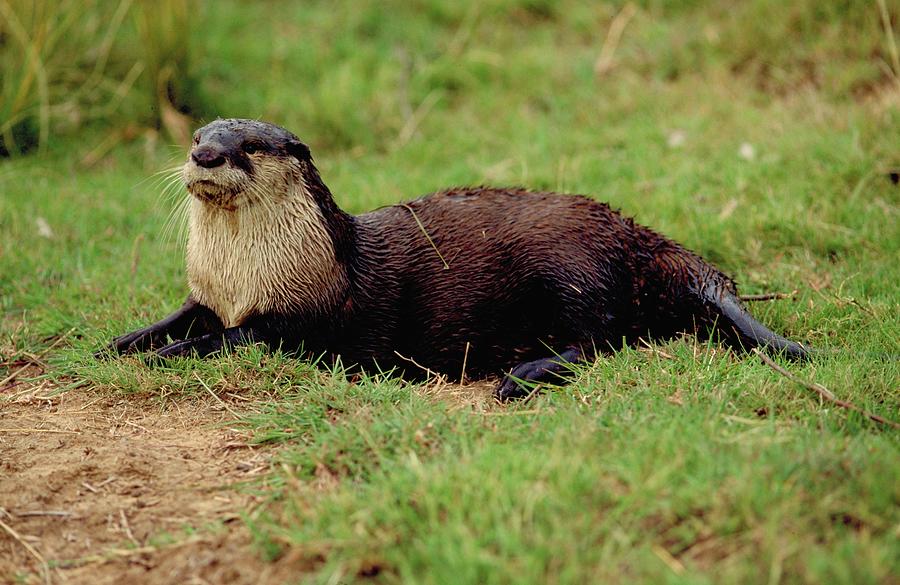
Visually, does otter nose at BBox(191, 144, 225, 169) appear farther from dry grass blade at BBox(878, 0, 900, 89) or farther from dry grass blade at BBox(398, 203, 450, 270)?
dry grass blade at BBox(878, 0, 900, 89)

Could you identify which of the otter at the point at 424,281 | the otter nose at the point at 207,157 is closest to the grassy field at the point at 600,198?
the otter at the point at 424,281

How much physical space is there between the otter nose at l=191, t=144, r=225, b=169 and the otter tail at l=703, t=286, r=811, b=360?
5.30ft

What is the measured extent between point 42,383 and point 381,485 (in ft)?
4.92

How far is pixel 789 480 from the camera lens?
200 centimetres

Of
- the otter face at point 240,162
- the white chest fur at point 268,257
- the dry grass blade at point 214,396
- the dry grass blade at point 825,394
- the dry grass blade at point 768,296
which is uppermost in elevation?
the otter face at point 240,162

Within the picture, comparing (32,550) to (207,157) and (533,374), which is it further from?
(533,374)

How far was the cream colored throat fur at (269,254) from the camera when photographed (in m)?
3.08

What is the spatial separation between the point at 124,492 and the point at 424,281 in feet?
4.07

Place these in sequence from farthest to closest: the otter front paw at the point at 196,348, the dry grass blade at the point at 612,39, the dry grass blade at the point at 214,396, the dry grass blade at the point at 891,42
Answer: the dry grass blade at the point at 612,39 → the dry grass blade at the point at 891,42 → the otter front paw at the point at 196,348 → the dry grass blade at the point at 214,396

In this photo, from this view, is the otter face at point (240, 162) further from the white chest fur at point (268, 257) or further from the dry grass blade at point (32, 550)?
the dry grass blade at point (32, 550)

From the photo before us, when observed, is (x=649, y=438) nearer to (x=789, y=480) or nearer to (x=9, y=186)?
(x=789, y=480)

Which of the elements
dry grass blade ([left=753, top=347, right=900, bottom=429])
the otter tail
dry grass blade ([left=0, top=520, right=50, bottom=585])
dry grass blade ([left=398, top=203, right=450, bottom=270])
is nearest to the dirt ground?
dry grass blade ([left=0, top=520, right=50, bottom=585])

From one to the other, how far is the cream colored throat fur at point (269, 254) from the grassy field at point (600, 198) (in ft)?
0.69

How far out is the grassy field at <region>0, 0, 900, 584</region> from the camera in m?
1.92
